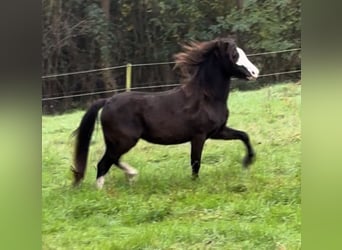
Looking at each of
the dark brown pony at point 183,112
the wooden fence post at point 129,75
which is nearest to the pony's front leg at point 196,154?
the dark brown pony at point 183,112

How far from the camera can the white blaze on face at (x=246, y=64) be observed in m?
3.15

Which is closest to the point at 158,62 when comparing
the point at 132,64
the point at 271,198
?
the point at 132,64

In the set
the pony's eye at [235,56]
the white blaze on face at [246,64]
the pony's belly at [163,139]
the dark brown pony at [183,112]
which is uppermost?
the pony's eye at [235,56]

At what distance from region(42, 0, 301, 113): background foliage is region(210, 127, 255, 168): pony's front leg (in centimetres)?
32

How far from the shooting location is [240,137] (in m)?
3.14

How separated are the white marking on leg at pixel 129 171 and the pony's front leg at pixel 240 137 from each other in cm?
47

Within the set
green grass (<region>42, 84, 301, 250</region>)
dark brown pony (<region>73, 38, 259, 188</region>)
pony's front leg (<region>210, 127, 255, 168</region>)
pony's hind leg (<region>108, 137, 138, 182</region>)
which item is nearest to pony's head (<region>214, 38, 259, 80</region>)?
dark brown pony (<region>73, 38, 259, 188</region>)

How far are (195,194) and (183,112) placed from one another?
442 mm

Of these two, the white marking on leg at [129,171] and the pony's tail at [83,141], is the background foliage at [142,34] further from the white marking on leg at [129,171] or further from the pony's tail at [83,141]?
the white marking on leg at [129,171]

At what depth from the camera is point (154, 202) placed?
10.5 feet

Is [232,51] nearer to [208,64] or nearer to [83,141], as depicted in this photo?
[208,64]

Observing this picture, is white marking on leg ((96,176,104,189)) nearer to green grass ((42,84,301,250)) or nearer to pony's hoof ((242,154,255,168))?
green grass ((42,84,301,250))

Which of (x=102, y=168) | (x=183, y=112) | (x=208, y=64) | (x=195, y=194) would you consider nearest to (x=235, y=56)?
(x=208, y=64)
